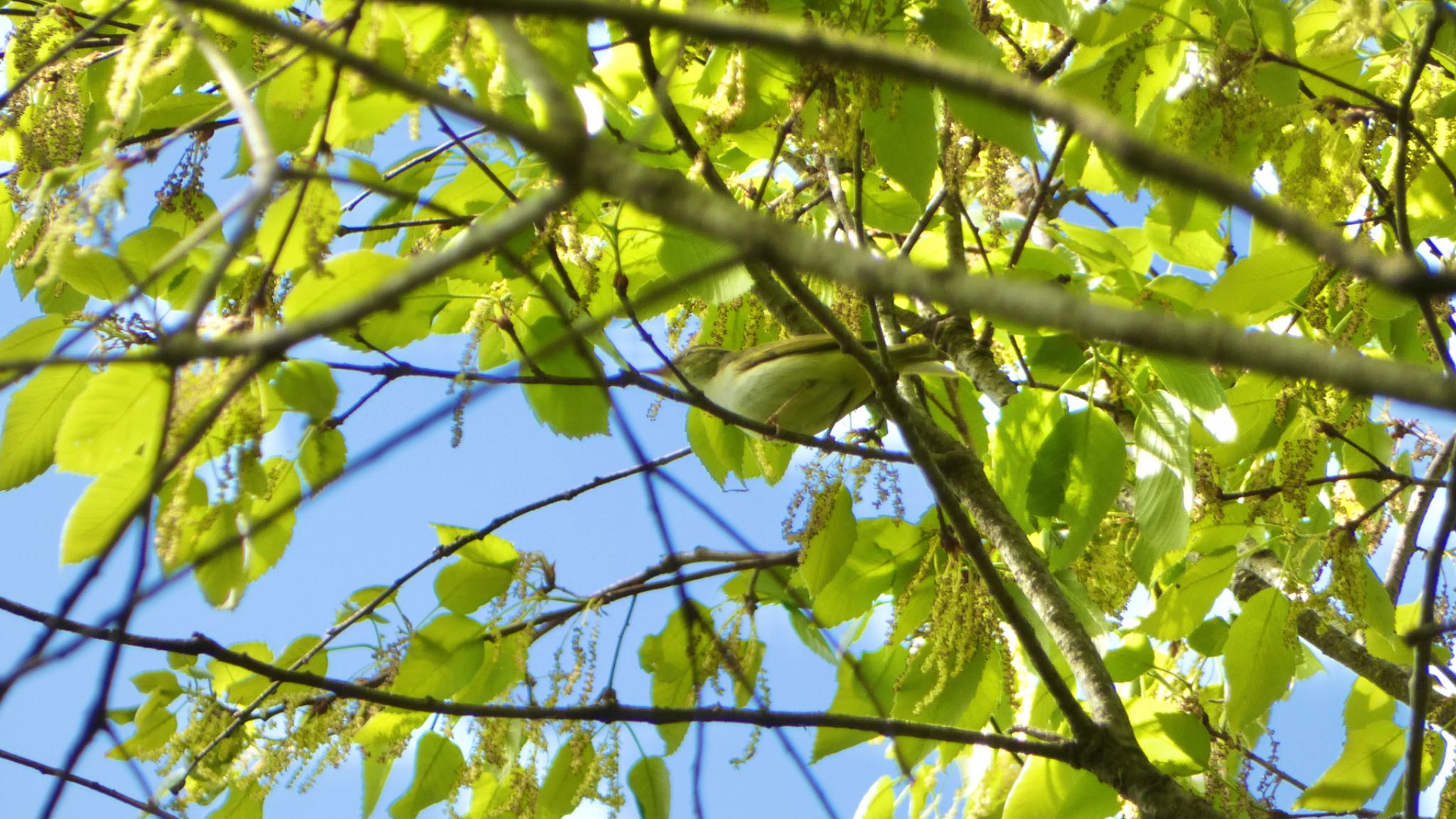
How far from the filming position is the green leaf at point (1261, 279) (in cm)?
215

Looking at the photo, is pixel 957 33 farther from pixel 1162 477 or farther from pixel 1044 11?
pixel 1162 477

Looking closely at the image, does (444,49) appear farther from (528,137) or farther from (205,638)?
(528,137)

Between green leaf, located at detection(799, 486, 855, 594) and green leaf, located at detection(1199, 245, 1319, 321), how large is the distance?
834 mm

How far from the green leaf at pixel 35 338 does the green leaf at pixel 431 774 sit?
1230 mm

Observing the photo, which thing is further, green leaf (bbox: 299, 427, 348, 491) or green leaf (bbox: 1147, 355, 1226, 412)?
green leaf (bbox: 299, 427, 348, 491)

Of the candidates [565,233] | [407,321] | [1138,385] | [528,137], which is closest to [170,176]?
[407,321]

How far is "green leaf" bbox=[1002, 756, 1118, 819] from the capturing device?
92.2 inches

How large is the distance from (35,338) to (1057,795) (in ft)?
7.33

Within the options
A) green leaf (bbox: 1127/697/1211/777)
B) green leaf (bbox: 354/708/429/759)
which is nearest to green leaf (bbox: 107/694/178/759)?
green leaf (bbox: 354/708/429/759)

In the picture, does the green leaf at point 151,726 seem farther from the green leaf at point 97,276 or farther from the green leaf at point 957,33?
the green leaf at point 957,33

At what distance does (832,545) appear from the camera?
98.8 inches

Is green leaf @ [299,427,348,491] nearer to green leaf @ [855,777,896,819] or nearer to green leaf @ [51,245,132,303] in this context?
green leaf @ [51,245,132,303]

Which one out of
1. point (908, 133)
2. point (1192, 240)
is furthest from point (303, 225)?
point (1192, 240)

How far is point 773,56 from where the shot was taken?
206 centimetres
